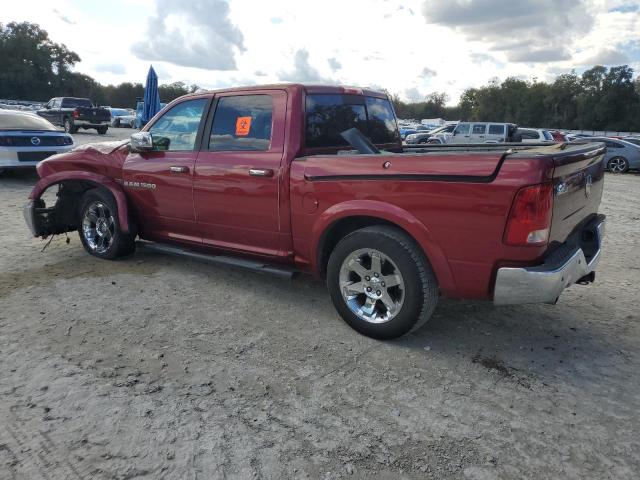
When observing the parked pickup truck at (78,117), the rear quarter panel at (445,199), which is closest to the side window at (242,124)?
the rear quarter panel at (445,199)

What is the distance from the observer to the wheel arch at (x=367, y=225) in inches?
128

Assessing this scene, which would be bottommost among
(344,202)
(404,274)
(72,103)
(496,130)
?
(404,274)

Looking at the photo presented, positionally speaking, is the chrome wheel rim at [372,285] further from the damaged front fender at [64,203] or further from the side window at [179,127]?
the damaged front fender at [64,203]

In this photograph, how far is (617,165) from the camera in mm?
18891

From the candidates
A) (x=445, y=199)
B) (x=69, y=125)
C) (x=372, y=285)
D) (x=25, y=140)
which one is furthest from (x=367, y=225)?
(x=69, y=125)

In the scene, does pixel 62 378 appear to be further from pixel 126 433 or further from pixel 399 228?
pixel 399 228

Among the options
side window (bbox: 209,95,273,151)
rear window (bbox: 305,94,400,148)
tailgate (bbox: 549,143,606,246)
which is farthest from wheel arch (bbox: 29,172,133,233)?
tailgate (bbox: 549,143,606,246)

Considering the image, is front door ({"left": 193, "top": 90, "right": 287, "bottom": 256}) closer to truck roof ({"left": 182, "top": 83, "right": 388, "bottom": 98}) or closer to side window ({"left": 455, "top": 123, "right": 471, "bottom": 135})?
truck roof ({"left": 182, "top": 83, "right": 388, "bottom": 98})

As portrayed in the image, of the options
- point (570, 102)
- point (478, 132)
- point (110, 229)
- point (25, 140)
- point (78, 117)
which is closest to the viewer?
point (110, 229)

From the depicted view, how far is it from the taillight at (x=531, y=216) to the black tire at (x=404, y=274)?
61cm

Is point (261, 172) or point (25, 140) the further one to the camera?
point (25, 140)

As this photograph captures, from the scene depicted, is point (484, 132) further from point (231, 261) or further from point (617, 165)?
point (231, 261)

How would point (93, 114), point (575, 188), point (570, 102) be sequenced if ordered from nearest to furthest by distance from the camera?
point (575, 188) < point (93, 114) < point (570, 102)

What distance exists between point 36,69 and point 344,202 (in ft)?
287
